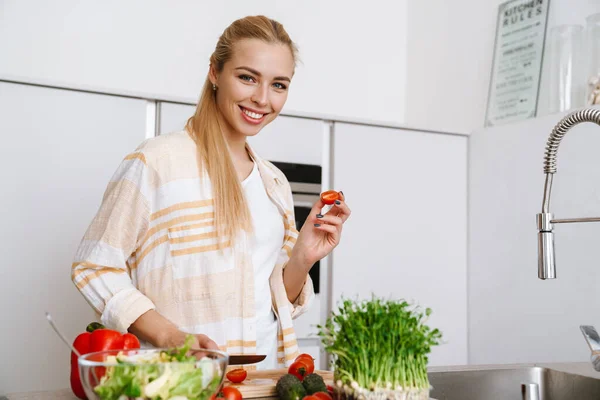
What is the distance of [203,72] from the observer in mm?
2980

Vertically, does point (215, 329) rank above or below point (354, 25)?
below

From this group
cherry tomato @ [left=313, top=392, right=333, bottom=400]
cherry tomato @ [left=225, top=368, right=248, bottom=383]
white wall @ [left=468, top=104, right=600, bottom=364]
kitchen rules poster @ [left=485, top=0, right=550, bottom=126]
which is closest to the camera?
Result: cherry tomato @ [left=313, top=392, right=333, bottom=400]

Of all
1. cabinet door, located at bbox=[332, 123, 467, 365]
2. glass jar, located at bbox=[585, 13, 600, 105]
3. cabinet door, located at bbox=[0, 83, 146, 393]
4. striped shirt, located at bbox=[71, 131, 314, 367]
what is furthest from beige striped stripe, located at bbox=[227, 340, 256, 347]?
glass jar, located at bbox=[585, 13, 600, 105]

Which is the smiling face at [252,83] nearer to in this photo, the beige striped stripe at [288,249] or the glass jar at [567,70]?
the beige striped stripe at [288,249]

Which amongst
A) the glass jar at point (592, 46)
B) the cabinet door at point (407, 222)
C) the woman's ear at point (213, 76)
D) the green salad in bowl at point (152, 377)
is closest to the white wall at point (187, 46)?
the cabinet door at point (407, 222)

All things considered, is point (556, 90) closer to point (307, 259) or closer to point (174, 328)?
point (307, 259)

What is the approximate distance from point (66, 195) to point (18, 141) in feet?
0.67

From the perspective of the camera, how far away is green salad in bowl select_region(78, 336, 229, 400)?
2.72 ft

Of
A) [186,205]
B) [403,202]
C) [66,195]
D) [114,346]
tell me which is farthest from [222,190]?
[403,202]

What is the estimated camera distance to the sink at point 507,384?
166cm

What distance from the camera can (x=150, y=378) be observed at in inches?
32.8

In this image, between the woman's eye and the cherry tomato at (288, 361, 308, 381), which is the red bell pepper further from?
the woman's eye

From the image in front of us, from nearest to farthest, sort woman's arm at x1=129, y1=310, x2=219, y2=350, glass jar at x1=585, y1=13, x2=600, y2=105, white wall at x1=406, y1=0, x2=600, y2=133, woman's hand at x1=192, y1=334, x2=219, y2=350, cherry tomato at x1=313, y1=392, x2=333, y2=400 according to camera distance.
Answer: cherry tomato at x1=313, y1=392, x2=333, y2=400, woman's hand at x1=192, y1=334, x2=219, y2=350, woman's arm at x1=129, y1=310, x2=219, y2=350, glass jar at x1=585, y1=13, x2=600, y2=105, white wall at x1=406, y1=0, x2=600, y2=133

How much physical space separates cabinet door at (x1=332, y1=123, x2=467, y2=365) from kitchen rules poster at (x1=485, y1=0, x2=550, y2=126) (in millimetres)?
210
